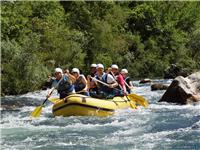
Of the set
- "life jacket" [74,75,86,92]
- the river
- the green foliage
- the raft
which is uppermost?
the green foliage

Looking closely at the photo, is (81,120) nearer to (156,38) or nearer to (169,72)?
(169,72)

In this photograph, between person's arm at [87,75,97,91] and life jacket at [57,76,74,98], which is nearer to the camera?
life jacket at [57,76,74,98]

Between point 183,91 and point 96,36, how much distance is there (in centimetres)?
2030

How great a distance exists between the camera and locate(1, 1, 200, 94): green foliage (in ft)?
81.8

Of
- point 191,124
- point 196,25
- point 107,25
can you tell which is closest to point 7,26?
point 107,25

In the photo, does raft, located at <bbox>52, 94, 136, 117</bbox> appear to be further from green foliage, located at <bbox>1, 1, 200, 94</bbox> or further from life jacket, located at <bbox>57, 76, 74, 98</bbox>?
green foliage, located at <bbox>1, 1, 200, 94</bbox>

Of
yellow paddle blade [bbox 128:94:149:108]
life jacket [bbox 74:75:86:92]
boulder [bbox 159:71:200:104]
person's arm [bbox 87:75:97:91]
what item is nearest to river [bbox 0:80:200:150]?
yellow paddle blade [bbox 128:94:149:108]

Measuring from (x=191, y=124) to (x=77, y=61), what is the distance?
2086 centimetres

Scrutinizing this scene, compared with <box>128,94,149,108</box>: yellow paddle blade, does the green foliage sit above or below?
above

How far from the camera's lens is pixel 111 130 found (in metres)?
11.9

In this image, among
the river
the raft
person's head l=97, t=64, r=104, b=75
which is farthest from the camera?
person's head l=97, t=64, r=104, b=75

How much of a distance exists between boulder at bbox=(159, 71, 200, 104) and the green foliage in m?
8.46

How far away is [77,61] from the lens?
107 feet

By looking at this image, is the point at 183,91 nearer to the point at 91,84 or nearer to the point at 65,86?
the point at 91,84
